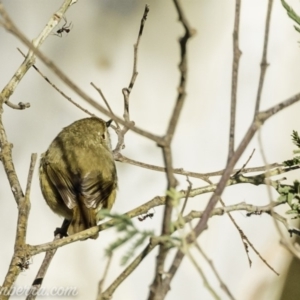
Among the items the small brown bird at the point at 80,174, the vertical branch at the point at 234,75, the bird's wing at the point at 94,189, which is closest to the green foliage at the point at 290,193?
the vertical branch at the point at 234,75

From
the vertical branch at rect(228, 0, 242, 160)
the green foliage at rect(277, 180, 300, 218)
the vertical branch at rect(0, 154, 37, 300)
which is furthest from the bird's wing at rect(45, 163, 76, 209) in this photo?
the vertical branch at rect(228, 0, 242, 160)

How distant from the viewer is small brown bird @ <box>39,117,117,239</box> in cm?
297

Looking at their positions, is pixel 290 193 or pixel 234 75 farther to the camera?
pixel 290 193

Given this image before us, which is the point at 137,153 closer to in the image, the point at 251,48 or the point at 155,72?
the point at 155,72

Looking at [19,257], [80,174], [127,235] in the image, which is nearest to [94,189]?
[80,174]

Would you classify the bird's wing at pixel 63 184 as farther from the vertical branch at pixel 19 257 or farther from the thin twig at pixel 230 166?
the thin twig at pixel 230 166

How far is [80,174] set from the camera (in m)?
3.16

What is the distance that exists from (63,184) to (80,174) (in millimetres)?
110

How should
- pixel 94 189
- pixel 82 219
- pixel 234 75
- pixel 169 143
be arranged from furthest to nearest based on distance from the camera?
1. pixel 94 189
2. pixel 82 219
3. pixel 234 75
4. pixel 169 143

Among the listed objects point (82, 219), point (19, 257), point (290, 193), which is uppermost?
point (82, 219)

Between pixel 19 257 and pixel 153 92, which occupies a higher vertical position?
pixel 153 92

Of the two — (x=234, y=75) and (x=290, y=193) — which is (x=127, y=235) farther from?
(x=290, y=193)

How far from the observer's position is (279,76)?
439 centimetres

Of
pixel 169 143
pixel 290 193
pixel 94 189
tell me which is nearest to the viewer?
pixel 169 143
